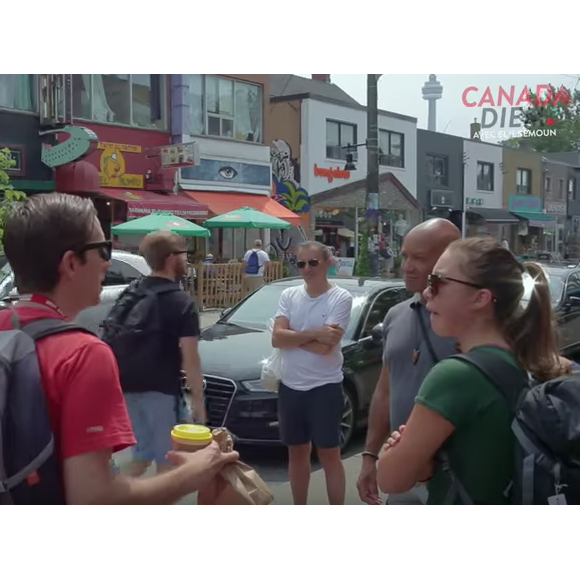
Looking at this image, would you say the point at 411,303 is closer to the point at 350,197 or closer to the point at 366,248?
the point at 366,248

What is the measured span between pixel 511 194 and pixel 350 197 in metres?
14.9

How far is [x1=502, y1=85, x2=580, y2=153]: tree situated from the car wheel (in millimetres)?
40612

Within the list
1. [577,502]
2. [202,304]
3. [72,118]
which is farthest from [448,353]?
[72,118]

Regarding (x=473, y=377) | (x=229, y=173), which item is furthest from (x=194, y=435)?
(x=229, y=173)

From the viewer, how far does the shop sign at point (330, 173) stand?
83.4 feet

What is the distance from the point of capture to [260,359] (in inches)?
236

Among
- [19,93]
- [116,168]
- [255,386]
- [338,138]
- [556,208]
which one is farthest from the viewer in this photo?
[556,208]

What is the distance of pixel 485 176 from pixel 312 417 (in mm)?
34850

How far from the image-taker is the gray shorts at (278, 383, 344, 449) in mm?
4164

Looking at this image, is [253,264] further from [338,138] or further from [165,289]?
[165,289]

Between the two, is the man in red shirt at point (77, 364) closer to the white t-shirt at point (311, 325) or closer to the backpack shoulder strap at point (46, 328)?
the backpack shoulder strap at point (46, 328)

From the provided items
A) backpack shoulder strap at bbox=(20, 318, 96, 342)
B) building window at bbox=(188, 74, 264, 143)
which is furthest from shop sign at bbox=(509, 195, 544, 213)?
backpack shoulder strap at bbox=(20, 318, 96, 342)

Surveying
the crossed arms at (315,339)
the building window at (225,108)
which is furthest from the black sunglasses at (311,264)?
the building window at (225,108)

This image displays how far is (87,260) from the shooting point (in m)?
1.67
